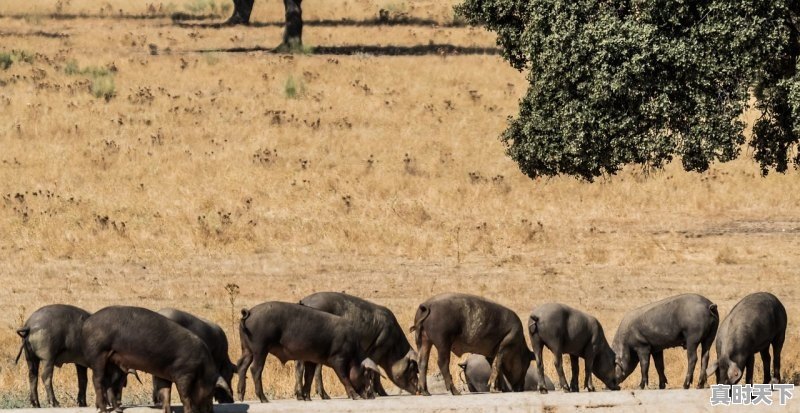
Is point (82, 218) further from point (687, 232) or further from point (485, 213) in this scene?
point (687, 232)

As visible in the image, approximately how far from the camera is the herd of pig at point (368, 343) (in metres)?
13.6


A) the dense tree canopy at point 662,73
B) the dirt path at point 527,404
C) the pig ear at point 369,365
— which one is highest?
the dense tree canopy at point 662,73

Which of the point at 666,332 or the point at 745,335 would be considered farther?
the point at 666,332

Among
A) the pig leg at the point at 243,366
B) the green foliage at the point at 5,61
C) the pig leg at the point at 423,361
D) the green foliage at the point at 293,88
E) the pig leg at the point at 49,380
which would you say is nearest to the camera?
the pig leg at the point at 243,366

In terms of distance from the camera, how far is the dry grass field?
1041 inches

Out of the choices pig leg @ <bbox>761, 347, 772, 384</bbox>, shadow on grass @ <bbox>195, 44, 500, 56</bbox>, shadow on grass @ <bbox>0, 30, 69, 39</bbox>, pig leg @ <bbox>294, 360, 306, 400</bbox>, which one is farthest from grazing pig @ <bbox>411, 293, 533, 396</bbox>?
shadow on grass @ <bbox>0, 30, 69, 39</bbox>

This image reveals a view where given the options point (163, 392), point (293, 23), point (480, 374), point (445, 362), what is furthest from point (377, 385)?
point (293, 23)

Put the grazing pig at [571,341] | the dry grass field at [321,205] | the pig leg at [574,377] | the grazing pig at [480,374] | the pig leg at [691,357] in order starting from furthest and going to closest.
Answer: the dry grass field at [321,205] → the grazing pig at [480,374] → the pig leg at [691,357] → the pig leg at [574,377] → the grazing pig at [571,341]

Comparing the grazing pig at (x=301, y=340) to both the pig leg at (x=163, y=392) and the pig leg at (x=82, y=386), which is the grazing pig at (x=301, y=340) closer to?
the pig leg at (x=163, y=392)

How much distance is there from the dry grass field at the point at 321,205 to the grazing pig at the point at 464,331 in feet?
8.03

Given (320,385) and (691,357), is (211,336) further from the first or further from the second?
(691,357)

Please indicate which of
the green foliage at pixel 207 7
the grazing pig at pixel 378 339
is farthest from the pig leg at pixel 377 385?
the green foliage at pixel 207 7

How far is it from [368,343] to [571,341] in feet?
8.32

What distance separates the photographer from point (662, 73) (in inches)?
791
